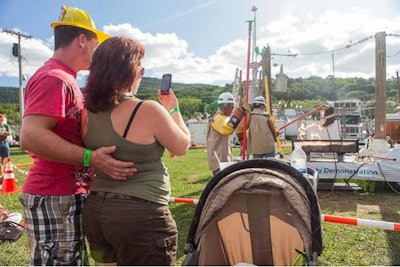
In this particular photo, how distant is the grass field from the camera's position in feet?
13.9

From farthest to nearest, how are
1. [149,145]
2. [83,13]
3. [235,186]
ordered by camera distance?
[235,186]
[83,13]
[149,145]

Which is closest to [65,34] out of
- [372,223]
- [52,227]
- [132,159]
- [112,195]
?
[132,159]

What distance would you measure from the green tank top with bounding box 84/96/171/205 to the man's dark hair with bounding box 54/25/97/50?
51cm

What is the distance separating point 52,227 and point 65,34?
42.8 inches

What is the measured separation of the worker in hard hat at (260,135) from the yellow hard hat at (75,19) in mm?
5140

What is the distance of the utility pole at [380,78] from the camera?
9.41 metres

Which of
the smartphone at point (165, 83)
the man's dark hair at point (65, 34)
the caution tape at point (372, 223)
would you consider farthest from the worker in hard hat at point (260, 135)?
the man's dark hair at point (65, 34)

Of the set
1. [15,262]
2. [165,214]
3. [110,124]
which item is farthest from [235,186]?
[15,262]

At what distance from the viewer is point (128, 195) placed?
1.80 meters

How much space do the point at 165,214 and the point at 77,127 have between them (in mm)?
690

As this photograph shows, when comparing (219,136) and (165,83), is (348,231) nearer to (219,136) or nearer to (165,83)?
(219,136)

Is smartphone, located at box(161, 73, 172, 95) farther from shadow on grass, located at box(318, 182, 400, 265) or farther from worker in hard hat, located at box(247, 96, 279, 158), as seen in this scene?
worker in hard hat, located at box(247, 96, 279, 158)

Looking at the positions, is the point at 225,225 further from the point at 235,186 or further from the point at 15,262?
the point at 15,262

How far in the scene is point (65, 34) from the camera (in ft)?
6.70
